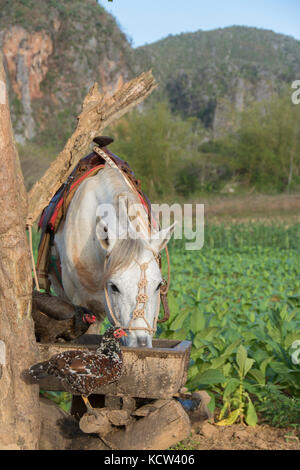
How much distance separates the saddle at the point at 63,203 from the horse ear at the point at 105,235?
56 cm

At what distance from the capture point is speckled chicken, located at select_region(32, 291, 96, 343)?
2.75 metres

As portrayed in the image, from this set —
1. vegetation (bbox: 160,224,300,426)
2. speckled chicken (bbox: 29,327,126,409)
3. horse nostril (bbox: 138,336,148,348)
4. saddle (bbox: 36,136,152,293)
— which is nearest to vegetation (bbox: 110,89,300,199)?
vegetation (bbox: 160,224,300,426)

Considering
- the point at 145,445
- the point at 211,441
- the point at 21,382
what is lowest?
the point at 211,441

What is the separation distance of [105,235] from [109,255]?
0.46 ft

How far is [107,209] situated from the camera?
3.17 metres

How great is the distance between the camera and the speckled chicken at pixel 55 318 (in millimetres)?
2746

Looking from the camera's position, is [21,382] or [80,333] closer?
[21,382]

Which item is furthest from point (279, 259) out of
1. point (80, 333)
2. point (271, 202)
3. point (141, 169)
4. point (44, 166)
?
point (141, 169)

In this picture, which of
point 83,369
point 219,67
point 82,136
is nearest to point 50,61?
point 219,67

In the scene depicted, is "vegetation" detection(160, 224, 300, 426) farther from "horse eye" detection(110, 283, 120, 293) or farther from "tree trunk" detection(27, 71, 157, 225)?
"tree trunk" detection(27, 71, 157, 225)

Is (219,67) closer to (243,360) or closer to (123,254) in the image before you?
(243,360)

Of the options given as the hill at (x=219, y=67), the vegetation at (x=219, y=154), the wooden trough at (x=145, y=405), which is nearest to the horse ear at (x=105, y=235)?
the wooden trough at (x=145, y=405)
